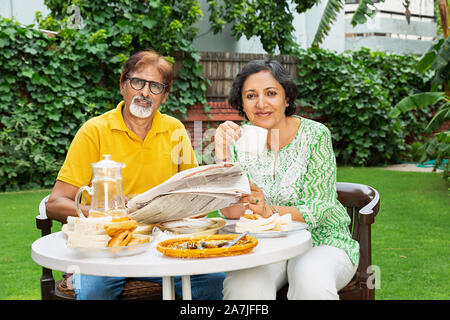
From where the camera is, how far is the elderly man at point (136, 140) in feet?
8.17

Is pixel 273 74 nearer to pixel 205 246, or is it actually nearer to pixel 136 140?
pixel 136 140

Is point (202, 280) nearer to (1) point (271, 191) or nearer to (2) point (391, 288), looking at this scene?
(1) point (271, 191)

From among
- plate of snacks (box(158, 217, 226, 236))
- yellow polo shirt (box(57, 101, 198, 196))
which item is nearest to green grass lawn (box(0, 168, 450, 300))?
yellow polo shirt (box(57, 101, 198, 196))

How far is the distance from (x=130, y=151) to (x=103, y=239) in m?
1.10

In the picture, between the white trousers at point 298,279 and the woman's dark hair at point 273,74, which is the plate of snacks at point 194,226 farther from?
the woman's dark hair at point 273,74

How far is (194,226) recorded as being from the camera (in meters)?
1.99

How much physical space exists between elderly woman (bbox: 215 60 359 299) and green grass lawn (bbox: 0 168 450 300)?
5.56ft

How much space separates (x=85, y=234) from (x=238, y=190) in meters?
0.52

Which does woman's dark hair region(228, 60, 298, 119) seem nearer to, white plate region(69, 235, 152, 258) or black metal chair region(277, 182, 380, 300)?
black metal chair region(277, 182, 380, 300)

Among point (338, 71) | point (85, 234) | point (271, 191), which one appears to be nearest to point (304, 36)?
point (338, 71)

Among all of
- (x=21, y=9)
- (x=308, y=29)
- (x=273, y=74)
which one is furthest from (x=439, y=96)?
(x=21, y=9)

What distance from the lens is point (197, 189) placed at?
1691mm

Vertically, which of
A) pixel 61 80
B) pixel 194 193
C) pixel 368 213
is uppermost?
pixel 61 80

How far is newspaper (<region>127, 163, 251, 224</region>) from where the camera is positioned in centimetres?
167
